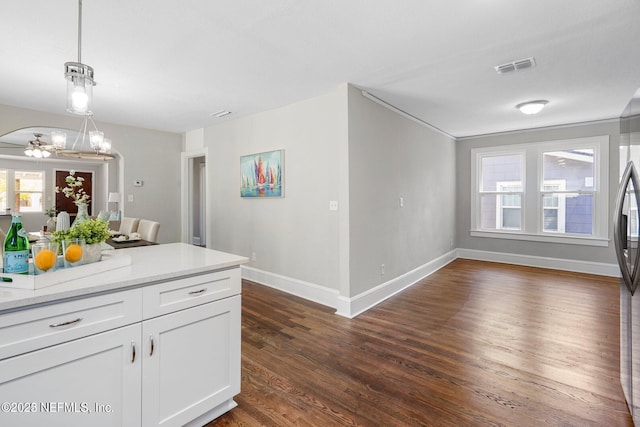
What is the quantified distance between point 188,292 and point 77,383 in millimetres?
A: 530

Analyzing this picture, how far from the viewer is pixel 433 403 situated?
6.13 ft

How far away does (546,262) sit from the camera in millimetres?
5391

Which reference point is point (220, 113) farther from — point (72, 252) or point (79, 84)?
point (72, 252)

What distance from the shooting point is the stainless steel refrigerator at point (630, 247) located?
5.21ft

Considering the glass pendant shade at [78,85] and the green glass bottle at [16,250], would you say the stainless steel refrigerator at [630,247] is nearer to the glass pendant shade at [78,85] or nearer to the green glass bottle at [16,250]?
the green glass bottle at [16,250]

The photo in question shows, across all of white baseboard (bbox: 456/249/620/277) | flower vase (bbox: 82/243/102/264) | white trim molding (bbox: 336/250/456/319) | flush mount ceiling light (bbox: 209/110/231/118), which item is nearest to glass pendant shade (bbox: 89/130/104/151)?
flush mount ceiling light (bbox: 209/110/231/118)

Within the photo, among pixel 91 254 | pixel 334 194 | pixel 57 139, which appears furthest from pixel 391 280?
pixel 57 139

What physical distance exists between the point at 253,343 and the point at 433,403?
1.51 metres

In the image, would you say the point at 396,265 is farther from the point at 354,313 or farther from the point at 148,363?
the point at 148,363

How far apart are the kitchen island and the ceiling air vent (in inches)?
118

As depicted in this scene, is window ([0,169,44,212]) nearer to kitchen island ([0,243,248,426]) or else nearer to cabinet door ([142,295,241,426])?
kitchen island ([0,243,248,426])

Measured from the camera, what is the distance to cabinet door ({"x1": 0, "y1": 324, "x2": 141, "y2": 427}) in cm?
107

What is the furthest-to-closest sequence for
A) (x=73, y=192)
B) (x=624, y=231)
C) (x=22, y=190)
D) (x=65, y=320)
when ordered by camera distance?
(x=22, y=190)
(x=624, y=231)
(x=73, y=192)
(x=65, y=320)

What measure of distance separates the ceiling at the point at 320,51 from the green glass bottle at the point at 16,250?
1.55m
